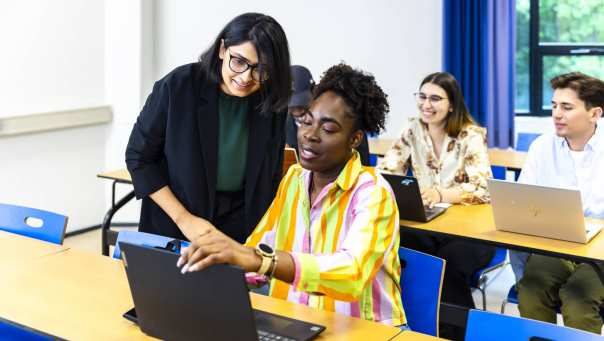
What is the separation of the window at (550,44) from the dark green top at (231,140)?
3575mm

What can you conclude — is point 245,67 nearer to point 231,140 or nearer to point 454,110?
point 231,140

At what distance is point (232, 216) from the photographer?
2682 millimetres

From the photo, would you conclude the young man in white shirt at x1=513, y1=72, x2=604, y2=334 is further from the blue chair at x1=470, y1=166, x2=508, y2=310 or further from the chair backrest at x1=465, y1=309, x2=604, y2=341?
the chair backrest at x1=465, y1=309, x2=604, y2=341

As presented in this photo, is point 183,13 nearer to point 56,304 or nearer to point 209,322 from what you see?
point 56,304

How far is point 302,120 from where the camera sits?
6.91 ft

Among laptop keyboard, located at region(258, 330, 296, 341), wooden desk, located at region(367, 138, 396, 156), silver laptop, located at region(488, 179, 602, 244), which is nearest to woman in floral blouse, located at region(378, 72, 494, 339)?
silver laptop, located at region(488, 179, 602, 244)

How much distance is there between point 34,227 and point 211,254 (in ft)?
5.04

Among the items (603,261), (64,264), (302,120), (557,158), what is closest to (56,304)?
(64,264)

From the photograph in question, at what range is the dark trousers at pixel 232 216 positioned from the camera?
266cm

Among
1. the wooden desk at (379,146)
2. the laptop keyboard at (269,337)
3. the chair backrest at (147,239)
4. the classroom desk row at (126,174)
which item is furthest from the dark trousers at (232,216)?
the wooden desk at (379,146)

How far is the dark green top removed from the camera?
2.59 metres

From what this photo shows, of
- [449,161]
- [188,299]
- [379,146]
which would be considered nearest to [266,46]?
[188,299]

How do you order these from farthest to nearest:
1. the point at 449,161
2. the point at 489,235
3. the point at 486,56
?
the point at 486,56 < the point at 449,161 < the point at 489,235

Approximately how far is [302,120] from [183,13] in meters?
3.87
